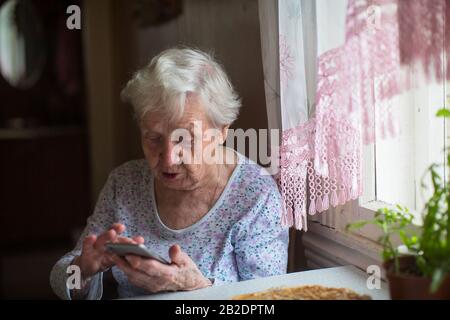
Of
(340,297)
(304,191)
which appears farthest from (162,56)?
(340,297)

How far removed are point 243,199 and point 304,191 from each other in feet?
0.76

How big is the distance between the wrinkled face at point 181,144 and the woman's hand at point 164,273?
261 millimetres

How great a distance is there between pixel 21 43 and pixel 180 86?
3.40 m

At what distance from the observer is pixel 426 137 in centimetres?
124

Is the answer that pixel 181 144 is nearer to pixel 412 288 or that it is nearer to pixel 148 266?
A: pixel 148 266

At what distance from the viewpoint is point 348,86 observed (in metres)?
1.21

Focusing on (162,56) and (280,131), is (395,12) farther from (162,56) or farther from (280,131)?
(162,56)

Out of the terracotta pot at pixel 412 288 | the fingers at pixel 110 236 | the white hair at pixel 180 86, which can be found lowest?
the terracotta pot at pixel 412 288

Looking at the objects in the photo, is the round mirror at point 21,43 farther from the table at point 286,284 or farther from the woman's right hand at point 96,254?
the table at point 286,284

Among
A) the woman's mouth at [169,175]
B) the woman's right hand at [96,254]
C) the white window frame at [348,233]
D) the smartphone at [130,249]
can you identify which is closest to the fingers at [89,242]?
the woman's right hand at [96,254]

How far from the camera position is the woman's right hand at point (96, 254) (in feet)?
4.21

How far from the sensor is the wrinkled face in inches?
57.6

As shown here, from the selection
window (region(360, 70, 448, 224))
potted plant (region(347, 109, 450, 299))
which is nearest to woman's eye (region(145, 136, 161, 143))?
window (region(360, 70, 448, 224))

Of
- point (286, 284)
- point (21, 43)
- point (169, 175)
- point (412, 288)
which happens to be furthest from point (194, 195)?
point (21, 43)
